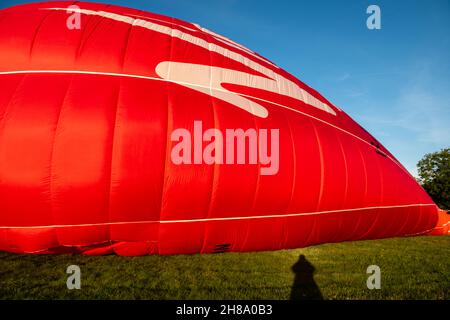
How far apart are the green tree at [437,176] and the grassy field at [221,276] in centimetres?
2977

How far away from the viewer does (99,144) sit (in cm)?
402

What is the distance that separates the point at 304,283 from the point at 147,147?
9.87 feet

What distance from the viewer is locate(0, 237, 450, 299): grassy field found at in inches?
125

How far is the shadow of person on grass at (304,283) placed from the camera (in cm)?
323

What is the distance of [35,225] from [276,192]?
3880mm

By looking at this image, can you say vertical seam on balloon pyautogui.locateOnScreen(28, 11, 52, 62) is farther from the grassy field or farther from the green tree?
the green tree

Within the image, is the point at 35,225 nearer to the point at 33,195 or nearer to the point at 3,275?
the point at 33,195

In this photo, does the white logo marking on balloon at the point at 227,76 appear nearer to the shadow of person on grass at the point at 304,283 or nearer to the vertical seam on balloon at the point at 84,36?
the vertical seam on balloon at the point at 84,36

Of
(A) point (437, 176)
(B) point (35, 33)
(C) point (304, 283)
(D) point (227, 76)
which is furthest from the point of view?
(A) point (437, 176)

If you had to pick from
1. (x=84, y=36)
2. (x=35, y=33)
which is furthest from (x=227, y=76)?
(x=35, y=33)

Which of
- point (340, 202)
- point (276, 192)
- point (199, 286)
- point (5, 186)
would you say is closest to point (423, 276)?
point (340, 202)

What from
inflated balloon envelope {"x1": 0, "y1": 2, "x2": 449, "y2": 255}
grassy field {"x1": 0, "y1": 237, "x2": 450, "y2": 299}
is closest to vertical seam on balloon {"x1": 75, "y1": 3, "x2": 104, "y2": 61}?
inflated balloon envelope {"x1": 0, "y1": 2, "x2": 449, "y2": 255}

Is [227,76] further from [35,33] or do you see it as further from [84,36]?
[35,33]

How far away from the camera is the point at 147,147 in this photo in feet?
13.6
